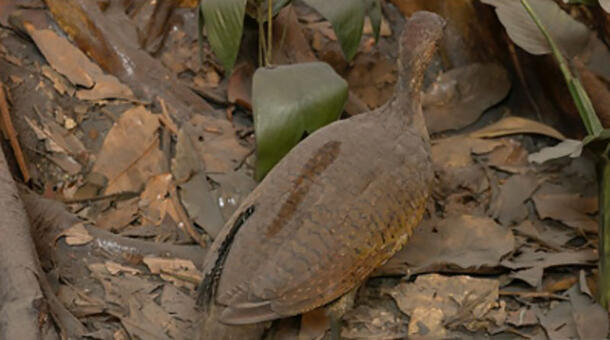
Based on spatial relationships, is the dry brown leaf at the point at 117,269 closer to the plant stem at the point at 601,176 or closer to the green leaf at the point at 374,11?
the green leaf at the point at 374,11

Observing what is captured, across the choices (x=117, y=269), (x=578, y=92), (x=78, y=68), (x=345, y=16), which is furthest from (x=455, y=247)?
(x=78, y=68)

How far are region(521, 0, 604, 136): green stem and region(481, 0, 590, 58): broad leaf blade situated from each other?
0.12 m

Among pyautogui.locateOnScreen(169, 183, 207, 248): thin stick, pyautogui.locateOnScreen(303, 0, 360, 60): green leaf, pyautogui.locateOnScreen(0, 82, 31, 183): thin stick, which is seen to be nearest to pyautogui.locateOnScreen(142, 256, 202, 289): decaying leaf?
pyautogui.locateOnScreen(169, 183, 207, 248): thin stick

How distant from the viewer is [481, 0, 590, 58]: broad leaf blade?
2863mm

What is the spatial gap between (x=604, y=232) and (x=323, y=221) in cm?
89

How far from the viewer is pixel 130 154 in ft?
9.69

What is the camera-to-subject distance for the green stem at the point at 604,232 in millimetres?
2588

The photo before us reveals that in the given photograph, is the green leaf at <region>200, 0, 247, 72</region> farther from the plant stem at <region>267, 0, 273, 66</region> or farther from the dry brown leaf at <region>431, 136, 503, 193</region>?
the dry brown leaf at <region>431, 136, 503, 193</region>

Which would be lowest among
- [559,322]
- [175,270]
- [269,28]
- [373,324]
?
[559,322]

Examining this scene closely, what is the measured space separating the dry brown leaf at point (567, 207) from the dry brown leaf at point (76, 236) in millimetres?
1471

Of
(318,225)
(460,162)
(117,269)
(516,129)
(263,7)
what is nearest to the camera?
(318,225)

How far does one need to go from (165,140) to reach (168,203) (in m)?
0.26

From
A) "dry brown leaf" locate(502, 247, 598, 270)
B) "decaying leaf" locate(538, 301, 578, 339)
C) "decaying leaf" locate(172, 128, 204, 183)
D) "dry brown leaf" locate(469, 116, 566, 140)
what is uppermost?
"decaying leaf" locate(172, 128, 204, 183)

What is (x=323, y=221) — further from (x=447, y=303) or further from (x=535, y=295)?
(x=535, y=295)
